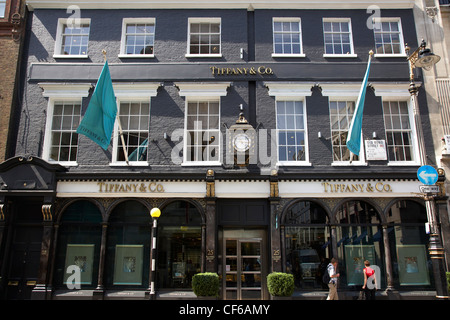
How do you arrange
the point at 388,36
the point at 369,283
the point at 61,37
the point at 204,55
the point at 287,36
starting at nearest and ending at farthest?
the point at 369,283, the point at 204,55, the point at 388,36, the point at 287,36, the point at 61,37

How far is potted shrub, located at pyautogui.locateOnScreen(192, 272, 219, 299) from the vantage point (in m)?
12.0

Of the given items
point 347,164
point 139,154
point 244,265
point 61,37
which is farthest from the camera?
point 61,37

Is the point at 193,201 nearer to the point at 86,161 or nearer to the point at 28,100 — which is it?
the point at 86,161

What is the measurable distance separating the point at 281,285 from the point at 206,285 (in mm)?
2490

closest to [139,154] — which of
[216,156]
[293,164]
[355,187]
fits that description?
[216,156]

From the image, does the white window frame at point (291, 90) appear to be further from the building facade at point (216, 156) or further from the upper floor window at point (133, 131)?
the upper floor window at point (133, 131)

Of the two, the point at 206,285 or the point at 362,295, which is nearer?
the point at 206,285

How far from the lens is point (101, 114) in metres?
12.2

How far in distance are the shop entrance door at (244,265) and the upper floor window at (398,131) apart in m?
6.07

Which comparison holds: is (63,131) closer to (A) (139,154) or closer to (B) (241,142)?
(A) (139,154)

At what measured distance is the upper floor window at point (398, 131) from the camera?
555 inches

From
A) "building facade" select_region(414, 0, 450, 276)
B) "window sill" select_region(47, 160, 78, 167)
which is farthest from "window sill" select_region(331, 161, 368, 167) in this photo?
"window sill" select_region(47, 160, 78, 167)

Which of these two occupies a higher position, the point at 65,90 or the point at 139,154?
the point at 65,90

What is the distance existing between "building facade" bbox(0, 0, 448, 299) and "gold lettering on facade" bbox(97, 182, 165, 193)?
0.05m
